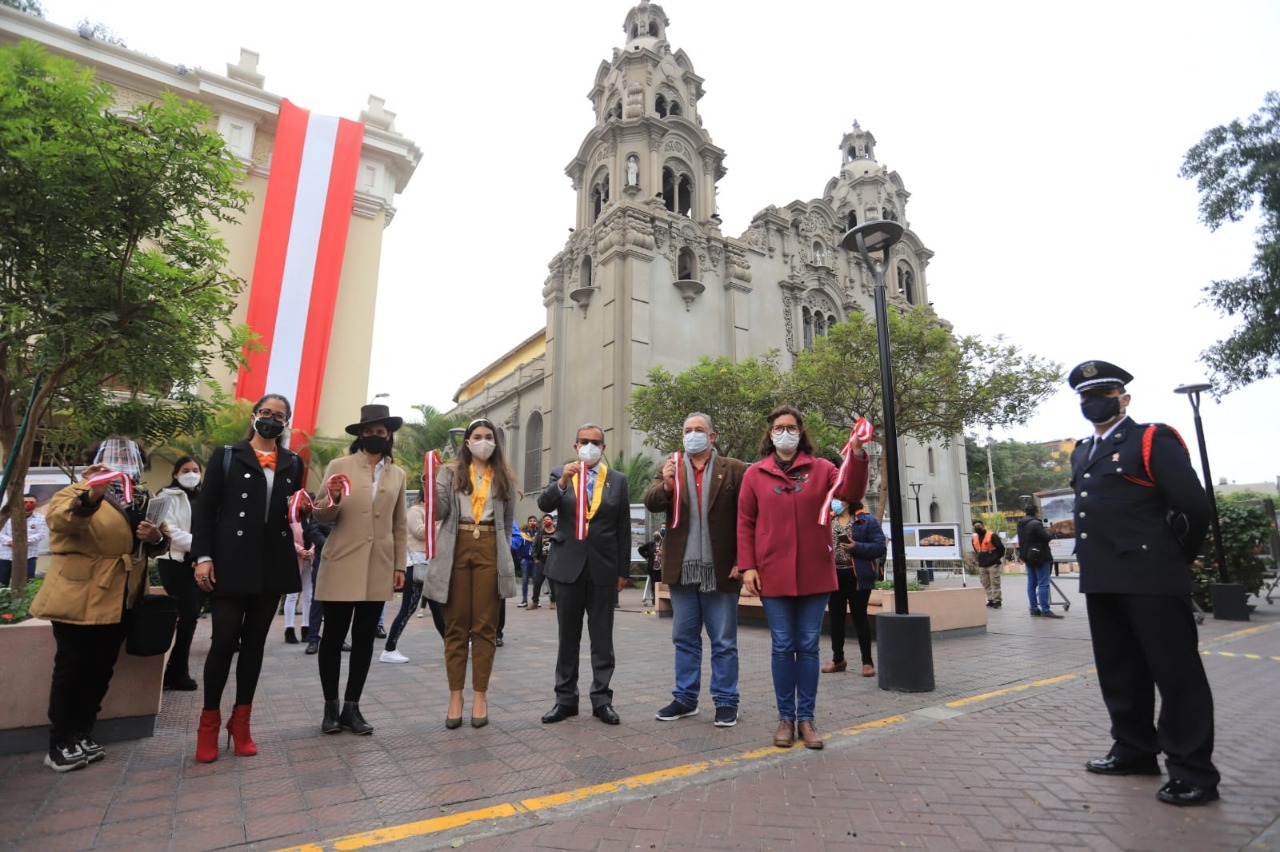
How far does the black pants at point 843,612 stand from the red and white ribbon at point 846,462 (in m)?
2.86

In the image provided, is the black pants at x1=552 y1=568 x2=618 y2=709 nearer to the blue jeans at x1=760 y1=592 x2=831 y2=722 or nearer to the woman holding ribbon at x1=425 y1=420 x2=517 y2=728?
the woman holding ribbon at x1=425 y1=420 x2=517 y2=728

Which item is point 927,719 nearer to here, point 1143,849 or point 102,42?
point 1143,849

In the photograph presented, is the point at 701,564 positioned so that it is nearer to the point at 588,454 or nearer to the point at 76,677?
the point at 588,454

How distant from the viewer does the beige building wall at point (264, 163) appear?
18047 mm

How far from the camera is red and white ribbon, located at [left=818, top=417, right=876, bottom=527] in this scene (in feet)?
13.5

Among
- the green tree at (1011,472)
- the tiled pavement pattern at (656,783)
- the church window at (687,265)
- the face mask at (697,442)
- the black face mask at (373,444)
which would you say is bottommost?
the tiled pavement pattern at (656,783)

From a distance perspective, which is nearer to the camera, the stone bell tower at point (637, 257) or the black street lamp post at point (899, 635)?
the black street lamp post at point (899, 635)

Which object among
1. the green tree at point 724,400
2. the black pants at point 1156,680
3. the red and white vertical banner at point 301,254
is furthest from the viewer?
the green tree at point 724,400

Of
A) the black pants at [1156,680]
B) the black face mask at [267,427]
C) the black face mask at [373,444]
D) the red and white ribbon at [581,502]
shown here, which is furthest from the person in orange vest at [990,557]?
the black face mask at [267,427]

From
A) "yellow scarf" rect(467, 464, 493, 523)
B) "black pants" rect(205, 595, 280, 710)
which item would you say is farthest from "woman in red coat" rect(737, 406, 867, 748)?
"black pants" rect(205, 595, 280, 710)

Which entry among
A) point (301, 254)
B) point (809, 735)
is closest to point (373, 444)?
point (809, 735)

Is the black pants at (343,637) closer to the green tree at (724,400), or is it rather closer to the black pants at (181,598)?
the black pants at (181,598)

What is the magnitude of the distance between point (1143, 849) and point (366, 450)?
15.6 ft

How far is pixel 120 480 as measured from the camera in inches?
162
